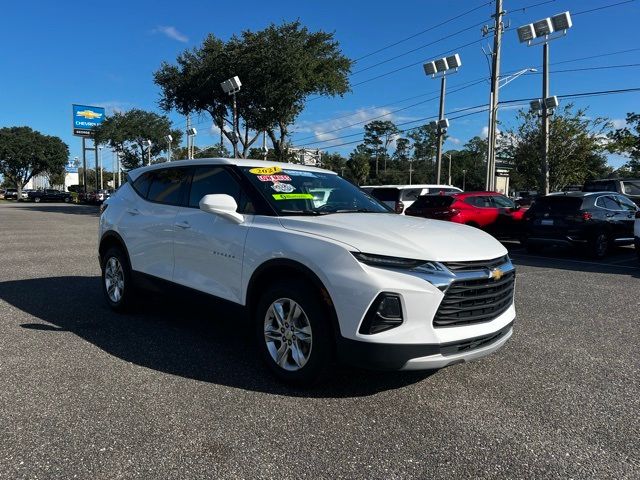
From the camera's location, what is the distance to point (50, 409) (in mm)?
3508

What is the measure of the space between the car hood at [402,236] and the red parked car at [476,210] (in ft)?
32.7

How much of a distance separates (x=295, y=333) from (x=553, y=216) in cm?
1048

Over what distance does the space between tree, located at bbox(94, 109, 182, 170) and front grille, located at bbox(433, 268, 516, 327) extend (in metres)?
56.5

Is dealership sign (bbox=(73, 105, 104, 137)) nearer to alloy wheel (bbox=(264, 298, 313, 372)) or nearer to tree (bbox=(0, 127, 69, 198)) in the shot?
tree (bbox=(0, 127, 69, 198))

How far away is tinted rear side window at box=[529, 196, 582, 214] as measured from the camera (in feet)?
40.4

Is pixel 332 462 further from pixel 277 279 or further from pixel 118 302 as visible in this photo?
pixel 118 302

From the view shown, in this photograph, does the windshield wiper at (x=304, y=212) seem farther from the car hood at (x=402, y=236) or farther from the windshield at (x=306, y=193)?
the car hood at (x=402, y=236)

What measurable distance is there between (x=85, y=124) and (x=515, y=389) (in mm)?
68132

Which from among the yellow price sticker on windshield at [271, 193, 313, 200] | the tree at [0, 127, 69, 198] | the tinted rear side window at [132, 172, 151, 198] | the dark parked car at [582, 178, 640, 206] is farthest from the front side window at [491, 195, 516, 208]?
the tree at [0, 127, 69, 198]

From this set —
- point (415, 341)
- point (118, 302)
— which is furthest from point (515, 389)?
point (118, 302)

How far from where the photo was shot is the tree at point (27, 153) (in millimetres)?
73688

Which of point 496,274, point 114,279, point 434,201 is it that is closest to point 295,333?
point 496,274

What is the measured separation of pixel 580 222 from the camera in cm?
1210

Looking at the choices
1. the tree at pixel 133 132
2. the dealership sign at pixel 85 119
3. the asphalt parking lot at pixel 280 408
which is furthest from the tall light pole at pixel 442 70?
the dealership sign at pixel 85 119
